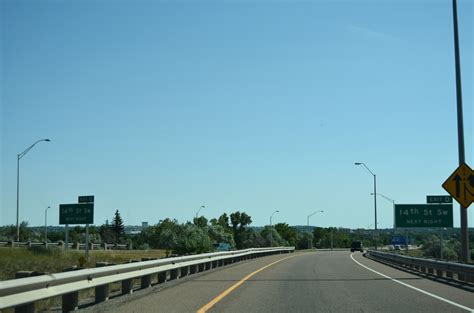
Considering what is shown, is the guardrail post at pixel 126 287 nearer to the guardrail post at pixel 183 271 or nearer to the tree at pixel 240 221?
the guardrail post at pixel 183 271

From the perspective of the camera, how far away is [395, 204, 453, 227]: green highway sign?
4128cm

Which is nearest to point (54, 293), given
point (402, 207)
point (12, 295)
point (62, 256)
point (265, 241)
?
point (12, 295)

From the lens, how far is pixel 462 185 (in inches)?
872

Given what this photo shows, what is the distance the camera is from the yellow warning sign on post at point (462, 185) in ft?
72.4

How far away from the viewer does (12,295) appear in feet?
28.5

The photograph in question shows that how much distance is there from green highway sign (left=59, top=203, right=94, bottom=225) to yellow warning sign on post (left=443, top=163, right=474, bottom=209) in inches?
1014

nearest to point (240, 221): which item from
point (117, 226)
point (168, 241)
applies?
point (117, 226)

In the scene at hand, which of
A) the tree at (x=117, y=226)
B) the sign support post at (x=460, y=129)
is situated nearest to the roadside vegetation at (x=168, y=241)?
the tree at (x=117, y=226)

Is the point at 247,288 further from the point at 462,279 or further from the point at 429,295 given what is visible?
the point at 462,279

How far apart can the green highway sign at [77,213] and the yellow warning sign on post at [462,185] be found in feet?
84.5

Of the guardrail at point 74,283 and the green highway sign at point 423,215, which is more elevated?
the green highway sign at point 423,215

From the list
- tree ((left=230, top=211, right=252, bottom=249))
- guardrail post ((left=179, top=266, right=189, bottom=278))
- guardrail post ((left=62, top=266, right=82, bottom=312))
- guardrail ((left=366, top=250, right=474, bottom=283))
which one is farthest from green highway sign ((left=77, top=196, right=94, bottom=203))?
tree ((left=230, top=211, right=252, bottom=249))

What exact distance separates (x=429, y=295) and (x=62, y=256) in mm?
31640

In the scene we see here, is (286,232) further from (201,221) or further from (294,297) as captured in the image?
(294,297)
